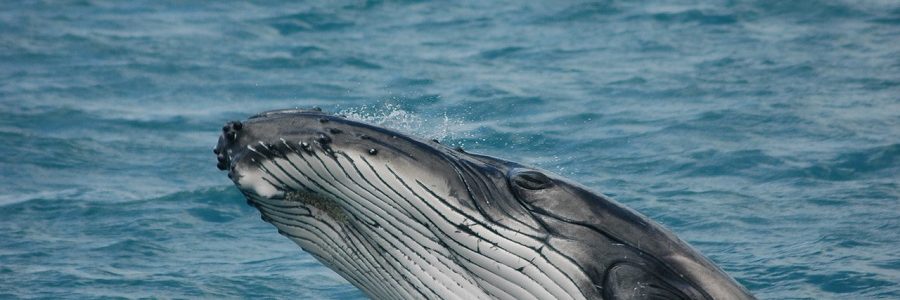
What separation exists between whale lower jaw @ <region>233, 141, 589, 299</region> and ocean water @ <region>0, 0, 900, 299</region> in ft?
7.12

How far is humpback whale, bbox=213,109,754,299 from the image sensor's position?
5805mm

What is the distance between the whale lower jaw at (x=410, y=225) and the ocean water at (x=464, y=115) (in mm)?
2171

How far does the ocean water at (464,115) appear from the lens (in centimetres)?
1198

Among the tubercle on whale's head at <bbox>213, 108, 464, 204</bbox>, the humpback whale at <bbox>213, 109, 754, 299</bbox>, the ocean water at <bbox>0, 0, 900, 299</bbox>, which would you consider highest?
the tubercle on whale's head at <bbox>213, 108, 464, 204</bbox>

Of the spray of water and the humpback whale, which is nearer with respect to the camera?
the humpback whale

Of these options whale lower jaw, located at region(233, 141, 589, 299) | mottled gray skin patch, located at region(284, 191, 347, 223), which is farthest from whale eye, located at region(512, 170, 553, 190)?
mottled gray skin patch, located at region(284, 191, 347, 223)

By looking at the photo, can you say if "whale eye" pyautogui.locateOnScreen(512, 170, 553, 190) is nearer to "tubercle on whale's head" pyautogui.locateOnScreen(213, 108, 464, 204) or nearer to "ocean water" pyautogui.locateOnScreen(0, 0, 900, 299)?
"tubercle on whale's head" pyautogui.locateOnScreen(213, 108, 464, 204)

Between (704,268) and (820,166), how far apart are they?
881 cm

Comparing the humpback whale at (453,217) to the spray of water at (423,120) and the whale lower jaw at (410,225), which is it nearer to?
the whale lower jaw at (410,225)

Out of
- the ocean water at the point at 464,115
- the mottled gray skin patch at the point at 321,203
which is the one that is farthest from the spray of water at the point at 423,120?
the mottled gray skin patch at the point at 321,203

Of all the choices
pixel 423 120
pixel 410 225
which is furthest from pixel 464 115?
pixel 410 225

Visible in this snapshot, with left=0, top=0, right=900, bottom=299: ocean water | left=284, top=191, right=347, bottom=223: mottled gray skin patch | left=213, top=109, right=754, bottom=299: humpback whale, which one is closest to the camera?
left=213, top=109, right=754, bottom=299: humpback whale

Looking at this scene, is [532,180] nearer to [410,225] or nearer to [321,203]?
[410,225]

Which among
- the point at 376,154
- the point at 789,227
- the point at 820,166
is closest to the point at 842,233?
the point at 789,227
